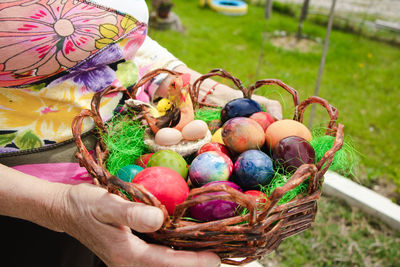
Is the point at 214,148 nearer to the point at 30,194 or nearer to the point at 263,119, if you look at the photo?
the point at 263,119

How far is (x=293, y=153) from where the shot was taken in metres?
1.04

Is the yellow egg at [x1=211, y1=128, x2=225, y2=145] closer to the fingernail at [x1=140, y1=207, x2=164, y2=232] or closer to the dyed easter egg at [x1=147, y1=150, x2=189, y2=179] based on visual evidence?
the dyed easter egg at [x1=147, y1=150, x2=189, y2=179]

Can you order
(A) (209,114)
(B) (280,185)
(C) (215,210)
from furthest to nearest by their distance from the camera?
(A) (209,114)
(B) (280,185)
(C) (215,210)

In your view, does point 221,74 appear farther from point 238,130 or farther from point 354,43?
point 354,43

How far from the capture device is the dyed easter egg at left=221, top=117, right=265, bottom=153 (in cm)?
116

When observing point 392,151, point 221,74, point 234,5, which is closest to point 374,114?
point 392,151

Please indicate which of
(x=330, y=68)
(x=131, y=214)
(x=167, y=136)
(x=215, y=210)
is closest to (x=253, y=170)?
(x=215, y=210)

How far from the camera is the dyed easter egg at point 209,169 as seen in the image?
106 cm

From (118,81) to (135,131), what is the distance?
227 millimetres

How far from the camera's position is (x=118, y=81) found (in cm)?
118

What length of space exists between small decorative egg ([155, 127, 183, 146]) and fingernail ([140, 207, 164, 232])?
450 millimetres

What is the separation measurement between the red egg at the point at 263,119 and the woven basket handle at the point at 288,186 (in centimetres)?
44

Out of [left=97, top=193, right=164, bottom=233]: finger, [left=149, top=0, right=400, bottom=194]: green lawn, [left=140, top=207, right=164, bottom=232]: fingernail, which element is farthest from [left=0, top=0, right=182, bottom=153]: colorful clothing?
[left=149, top=0, right=400, bottom=194]: green lawn

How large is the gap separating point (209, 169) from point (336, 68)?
3.85 metres
